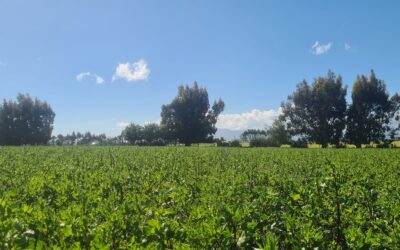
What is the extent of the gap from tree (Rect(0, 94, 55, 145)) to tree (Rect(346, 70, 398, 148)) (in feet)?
228

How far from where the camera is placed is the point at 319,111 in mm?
69625

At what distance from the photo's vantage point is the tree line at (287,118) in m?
68.2

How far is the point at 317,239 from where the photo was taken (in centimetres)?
420

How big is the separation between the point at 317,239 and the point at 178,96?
80.4 m

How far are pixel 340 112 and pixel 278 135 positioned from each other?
14.0 m

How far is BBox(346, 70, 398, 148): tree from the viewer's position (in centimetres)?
6744

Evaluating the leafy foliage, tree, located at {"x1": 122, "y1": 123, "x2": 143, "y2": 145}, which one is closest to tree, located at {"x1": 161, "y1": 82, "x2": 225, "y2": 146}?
tree, located at {"x1": 122, "y1": 123, "x2": 143, "y2": 145}

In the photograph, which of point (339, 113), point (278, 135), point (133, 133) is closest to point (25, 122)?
point (133, 133)

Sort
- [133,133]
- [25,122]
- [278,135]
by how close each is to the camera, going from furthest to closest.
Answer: [133,133]
[25,122]
[278,135]

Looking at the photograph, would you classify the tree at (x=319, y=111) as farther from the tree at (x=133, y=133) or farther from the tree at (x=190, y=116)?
the tree at (x=133, y=133)

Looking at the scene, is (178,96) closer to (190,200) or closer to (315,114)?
(315,114)

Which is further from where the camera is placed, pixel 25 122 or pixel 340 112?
pixel 25 122

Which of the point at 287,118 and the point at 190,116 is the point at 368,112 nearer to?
the point at 287,118

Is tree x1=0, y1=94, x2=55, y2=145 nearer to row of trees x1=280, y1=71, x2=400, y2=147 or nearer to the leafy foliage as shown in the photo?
row of trees x1=280, y1=71, x2=400, y2=147
